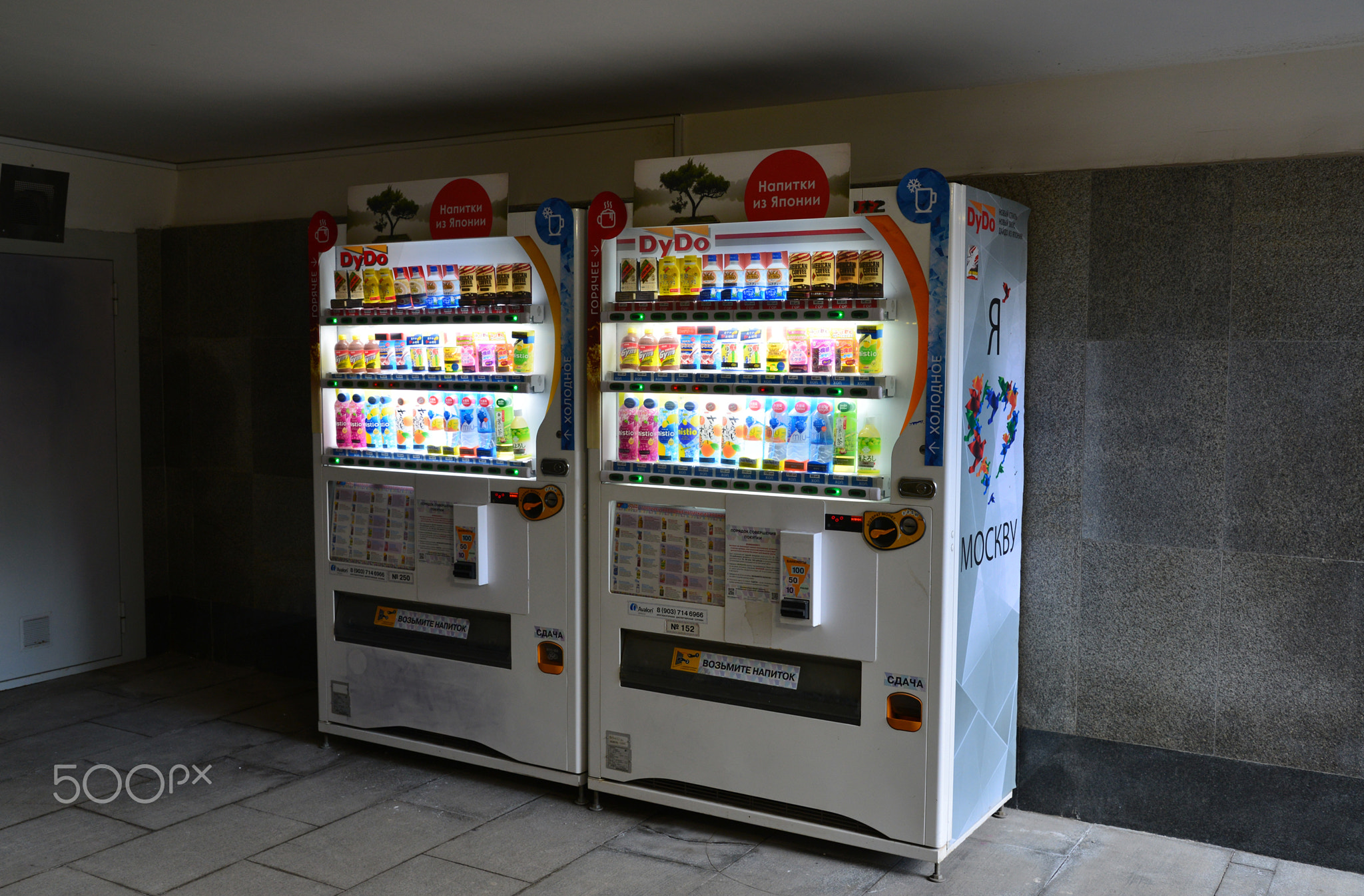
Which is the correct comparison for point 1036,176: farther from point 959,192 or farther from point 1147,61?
point 959,192

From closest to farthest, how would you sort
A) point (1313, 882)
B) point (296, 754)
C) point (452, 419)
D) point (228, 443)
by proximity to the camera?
point (1313, 882)
point (452, 419)
point (296, 754)
point (228, 443)

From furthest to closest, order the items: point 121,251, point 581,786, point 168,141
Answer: point 121,251 → point 168,141 → point 581,786

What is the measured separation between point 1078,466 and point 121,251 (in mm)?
5250

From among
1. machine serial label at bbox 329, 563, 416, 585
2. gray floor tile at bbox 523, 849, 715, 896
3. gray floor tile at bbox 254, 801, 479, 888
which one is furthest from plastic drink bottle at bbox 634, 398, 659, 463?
gray floor tile at bbox 254, 801, 479, 888

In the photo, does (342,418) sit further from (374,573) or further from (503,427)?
(503,427)

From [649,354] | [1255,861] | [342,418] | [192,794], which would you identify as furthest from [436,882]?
[1255,861]

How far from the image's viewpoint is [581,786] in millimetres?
4285

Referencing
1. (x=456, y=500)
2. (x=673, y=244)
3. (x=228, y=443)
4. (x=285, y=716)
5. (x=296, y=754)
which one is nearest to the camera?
(x=673, y=244)

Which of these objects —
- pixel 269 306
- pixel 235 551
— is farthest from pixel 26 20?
pixel 235 551

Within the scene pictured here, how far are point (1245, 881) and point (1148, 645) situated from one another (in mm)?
830

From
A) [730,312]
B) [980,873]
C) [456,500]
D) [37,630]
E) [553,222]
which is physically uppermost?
[553,222]

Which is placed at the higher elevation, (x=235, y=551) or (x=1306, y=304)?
(x=1306, y=304)

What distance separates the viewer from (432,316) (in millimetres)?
4375

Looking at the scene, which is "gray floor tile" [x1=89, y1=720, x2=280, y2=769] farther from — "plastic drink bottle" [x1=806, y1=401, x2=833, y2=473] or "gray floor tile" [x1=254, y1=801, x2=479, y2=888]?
"plastic drink bottle" [x1=806, y1=401, x2=833, y2=473]
